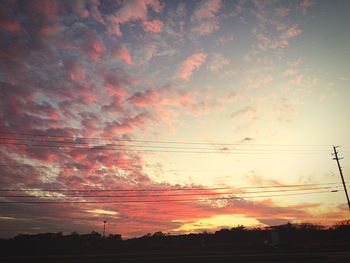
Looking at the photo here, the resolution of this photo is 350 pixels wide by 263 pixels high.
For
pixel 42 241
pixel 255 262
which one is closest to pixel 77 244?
pixel 42 241

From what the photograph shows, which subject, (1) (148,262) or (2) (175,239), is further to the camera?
(2) (175,239)

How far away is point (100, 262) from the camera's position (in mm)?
31766

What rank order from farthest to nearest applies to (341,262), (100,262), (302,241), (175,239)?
(175,239)
(302,241)
(100,262)
(341,262)

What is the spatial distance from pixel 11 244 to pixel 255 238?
2839 inches

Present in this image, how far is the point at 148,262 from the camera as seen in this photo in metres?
30.1

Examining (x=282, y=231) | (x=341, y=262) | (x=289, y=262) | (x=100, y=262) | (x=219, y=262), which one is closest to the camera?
(x=341, y=262)

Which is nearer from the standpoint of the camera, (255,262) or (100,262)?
(255,262)

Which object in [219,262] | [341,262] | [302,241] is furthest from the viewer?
[302,241]

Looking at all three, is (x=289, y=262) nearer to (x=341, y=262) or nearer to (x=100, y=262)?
(x=341, y=262)

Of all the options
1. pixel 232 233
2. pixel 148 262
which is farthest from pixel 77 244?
pixel 148 262

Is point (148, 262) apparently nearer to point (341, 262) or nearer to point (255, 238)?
point (341, 262)

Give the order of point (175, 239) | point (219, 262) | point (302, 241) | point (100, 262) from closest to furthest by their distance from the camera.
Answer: point (219, 262) → point (100, 262) → point (302, 241) → point (175, 239)

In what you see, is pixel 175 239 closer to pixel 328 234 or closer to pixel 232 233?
pixel 232 233

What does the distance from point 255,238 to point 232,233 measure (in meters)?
8.09
